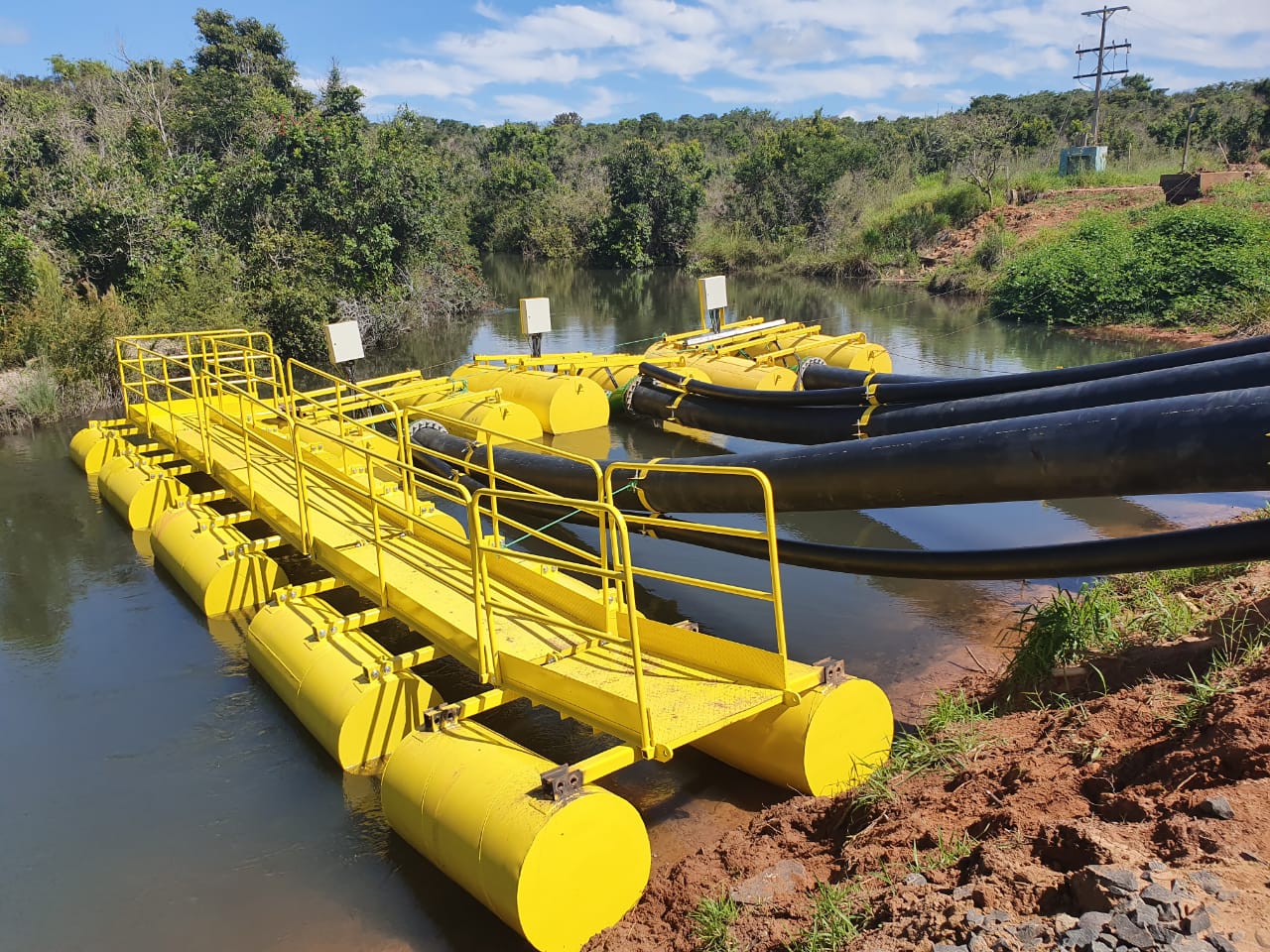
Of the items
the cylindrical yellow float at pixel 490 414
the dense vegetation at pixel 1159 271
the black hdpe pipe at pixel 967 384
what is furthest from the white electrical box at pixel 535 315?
the dense vegetation at pixel 1159 271

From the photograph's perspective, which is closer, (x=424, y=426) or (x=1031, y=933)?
(x=1031, y=933)

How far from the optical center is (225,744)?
20.1ft

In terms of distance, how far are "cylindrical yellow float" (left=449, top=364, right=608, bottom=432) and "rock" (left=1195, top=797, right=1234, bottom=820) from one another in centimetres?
1070

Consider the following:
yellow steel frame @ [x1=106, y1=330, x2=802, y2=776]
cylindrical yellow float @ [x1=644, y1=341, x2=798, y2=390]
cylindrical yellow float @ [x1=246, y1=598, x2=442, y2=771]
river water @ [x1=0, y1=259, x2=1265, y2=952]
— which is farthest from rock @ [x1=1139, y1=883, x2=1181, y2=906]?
cylindrical yellow float @ [x1=644, y1=341, x2=798, y2=390]

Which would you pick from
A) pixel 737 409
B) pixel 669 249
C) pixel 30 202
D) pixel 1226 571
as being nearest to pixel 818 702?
pixel 1226 571

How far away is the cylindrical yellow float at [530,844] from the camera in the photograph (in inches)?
151

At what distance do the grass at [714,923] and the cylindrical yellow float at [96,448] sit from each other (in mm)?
10730

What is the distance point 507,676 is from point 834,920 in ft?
7.57

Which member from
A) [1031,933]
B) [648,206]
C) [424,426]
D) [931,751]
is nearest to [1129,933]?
[1031,933]

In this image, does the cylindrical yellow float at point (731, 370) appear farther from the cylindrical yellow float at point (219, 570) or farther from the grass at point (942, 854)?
the grass at point (942, 854)

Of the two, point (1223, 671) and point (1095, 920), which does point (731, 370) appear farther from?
point (1095, 920)

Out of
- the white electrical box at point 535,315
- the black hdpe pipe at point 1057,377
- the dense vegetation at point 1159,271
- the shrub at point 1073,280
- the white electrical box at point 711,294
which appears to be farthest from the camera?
the shrub at point 1073,280

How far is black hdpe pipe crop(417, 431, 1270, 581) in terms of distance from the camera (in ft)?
14.4

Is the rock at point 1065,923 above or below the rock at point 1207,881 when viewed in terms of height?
below
